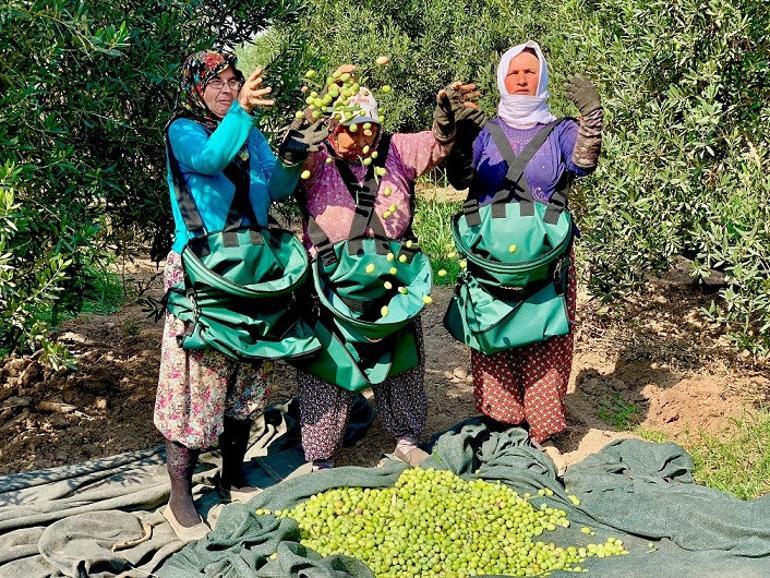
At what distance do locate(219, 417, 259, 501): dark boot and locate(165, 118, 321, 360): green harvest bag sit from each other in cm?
57

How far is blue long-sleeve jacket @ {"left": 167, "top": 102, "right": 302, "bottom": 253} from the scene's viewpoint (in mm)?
3744

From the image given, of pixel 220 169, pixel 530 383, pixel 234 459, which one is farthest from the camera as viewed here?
pixel 530 383

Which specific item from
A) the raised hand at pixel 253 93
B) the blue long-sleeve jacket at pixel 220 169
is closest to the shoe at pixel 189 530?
the blue long-sleeve jacket at pixel 220 169

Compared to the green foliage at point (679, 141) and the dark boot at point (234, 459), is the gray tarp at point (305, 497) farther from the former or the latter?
the green foliage at point (679, 141)

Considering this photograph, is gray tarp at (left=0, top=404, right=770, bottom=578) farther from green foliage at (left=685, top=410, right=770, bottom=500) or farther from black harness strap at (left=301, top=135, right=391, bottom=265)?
black harness strap at (left=301, top=135, right=391, bottom=265)

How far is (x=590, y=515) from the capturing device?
14.4 ft

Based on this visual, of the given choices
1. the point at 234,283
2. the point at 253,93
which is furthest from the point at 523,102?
the point at 234,283

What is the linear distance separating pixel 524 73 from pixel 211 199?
1773mm

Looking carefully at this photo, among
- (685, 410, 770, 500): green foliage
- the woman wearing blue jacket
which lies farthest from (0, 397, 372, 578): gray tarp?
(685, 410, 770, 500): green foliage

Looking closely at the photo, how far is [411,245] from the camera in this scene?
4.47m

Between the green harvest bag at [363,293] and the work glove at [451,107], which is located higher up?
the work glove at [451,107]

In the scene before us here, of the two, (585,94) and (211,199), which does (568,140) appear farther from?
(211,199)

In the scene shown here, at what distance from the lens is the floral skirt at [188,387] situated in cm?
412

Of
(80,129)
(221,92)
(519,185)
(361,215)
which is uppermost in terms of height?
(221,92)
